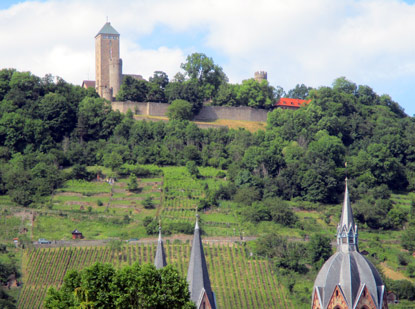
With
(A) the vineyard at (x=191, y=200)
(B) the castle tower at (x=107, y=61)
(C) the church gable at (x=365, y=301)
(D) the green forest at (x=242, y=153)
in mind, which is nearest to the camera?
(C) the church gable at (x=365, y=301)

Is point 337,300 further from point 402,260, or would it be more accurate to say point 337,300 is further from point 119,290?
point 402,260

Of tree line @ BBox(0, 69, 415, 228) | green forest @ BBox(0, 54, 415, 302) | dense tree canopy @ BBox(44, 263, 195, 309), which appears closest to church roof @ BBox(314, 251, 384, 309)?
green forest @ BBox(0, 54, 415, 302)

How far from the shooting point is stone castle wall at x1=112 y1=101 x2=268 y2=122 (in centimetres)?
12275

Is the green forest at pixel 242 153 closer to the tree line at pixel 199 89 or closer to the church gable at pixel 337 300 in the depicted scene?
the tree line at pixel 199 89

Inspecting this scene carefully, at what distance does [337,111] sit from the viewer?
123 m

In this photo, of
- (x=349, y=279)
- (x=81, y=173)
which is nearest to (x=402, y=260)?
Answer: (x=349, y=279)

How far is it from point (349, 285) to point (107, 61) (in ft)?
221

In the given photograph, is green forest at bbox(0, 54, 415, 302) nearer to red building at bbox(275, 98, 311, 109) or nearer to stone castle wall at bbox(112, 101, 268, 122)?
stone castle wall at bbox(112, 101, 268, 122)

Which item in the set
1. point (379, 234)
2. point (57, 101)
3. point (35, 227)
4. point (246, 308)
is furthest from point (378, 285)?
point (57, 101)

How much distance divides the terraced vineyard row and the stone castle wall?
35.3 metres

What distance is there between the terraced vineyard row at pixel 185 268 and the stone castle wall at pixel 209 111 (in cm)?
3533

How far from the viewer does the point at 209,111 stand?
4953 inches

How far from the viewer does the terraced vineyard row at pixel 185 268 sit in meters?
81.6

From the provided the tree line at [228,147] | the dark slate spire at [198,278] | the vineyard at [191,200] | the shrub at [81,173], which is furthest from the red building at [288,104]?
the dark slate spire at [198,278]
